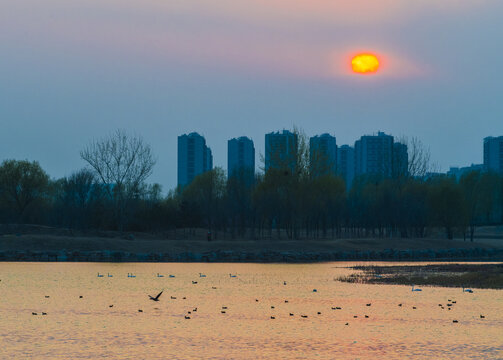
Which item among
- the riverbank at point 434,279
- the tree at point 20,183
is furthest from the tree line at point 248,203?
the riverbank at point 434,279

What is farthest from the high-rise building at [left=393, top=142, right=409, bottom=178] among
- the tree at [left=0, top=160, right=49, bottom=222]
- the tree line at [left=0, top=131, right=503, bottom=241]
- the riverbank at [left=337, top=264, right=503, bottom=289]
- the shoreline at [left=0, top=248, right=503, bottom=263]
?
the riverbank at [left=337, top=264, right=503, bottom=289]

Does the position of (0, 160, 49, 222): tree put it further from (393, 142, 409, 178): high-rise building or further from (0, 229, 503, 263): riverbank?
(393, 142, 409, 178): high-rise building

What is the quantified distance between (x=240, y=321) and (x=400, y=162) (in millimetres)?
90814

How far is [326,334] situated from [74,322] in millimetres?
8475

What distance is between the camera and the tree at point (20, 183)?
A: 356 feet

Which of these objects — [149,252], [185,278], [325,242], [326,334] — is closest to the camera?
[326,334]

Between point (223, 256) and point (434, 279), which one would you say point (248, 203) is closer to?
point (223, 256)

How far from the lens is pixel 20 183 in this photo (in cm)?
10931

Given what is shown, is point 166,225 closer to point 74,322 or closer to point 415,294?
point 415,294

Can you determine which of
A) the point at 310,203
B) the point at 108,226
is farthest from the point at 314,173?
the point at 108,226

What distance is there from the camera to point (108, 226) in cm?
9000

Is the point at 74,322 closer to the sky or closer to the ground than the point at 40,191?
closer to the ground

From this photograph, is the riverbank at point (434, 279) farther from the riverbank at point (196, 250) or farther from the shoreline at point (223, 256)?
the riverbank at point (196, 250)

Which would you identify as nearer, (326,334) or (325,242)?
(326,334)
